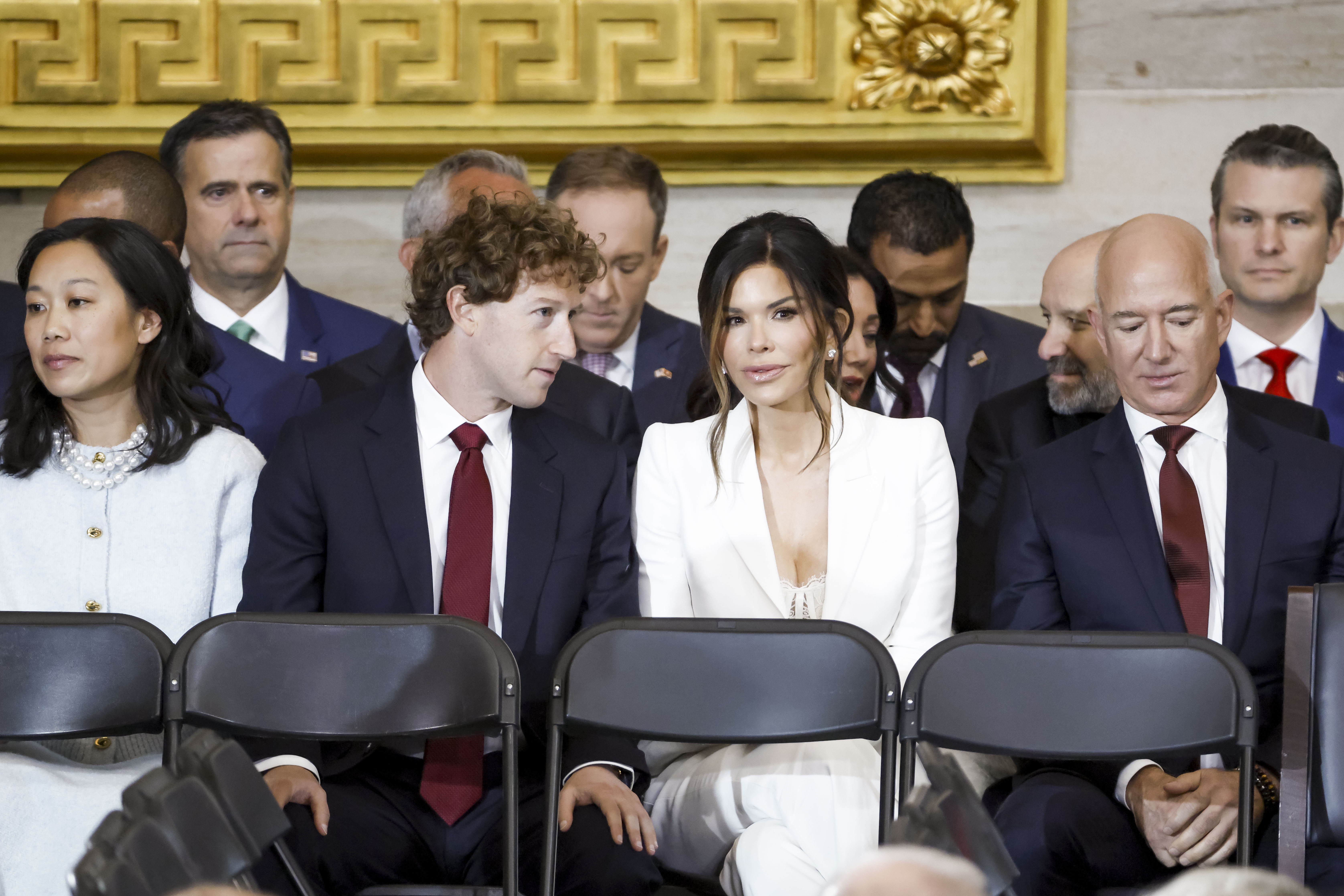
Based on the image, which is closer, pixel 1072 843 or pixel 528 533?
pixel 1072 843

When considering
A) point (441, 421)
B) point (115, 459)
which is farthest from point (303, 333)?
point (441, 421)

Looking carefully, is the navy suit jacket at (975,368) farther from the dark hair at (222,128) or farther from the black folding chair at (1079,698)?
the dark hair at (222,128)

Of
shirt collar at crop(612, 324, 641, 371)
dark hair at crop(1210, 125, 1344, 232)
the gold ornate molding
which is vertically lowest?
shirt collar at crop(612, 324, 641, 371)

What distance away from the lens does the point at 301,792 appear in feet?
8.03

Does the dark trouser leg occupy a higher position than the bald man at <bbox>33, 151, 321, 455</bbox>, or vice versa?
the bald man at <bbox>33, 151, 321, 455</bbox>

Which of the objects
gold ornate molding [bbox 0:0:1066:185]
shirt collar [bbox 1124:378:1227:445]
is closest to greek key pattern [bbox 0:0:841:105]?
gold ornate molding [bbox 0:0:1066:185]

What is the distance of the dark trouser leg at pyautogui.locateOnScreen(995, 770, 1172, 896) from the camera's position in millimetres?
2383

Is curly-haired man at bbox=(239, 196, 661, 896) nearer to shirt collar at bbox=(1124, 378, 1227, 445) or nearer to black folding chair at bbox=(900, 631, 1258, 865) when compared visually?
black folding chair at bbox=(900, 631, 1258, 865)

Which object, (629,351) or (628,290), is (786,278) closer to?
(628,290)

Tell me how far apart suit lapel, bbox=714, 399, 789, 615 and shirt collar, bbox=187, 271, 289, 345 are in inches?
61.3

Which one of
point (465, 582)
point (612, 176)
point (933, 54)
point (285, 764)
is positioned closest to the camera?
point (285, 764)

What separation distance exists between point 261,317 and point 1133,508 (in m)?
2.38

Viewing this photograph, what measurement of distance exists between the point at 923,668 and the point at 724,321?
0.98 meters

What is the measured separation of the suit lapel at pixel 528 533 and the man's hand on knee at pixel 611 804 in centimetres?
31
